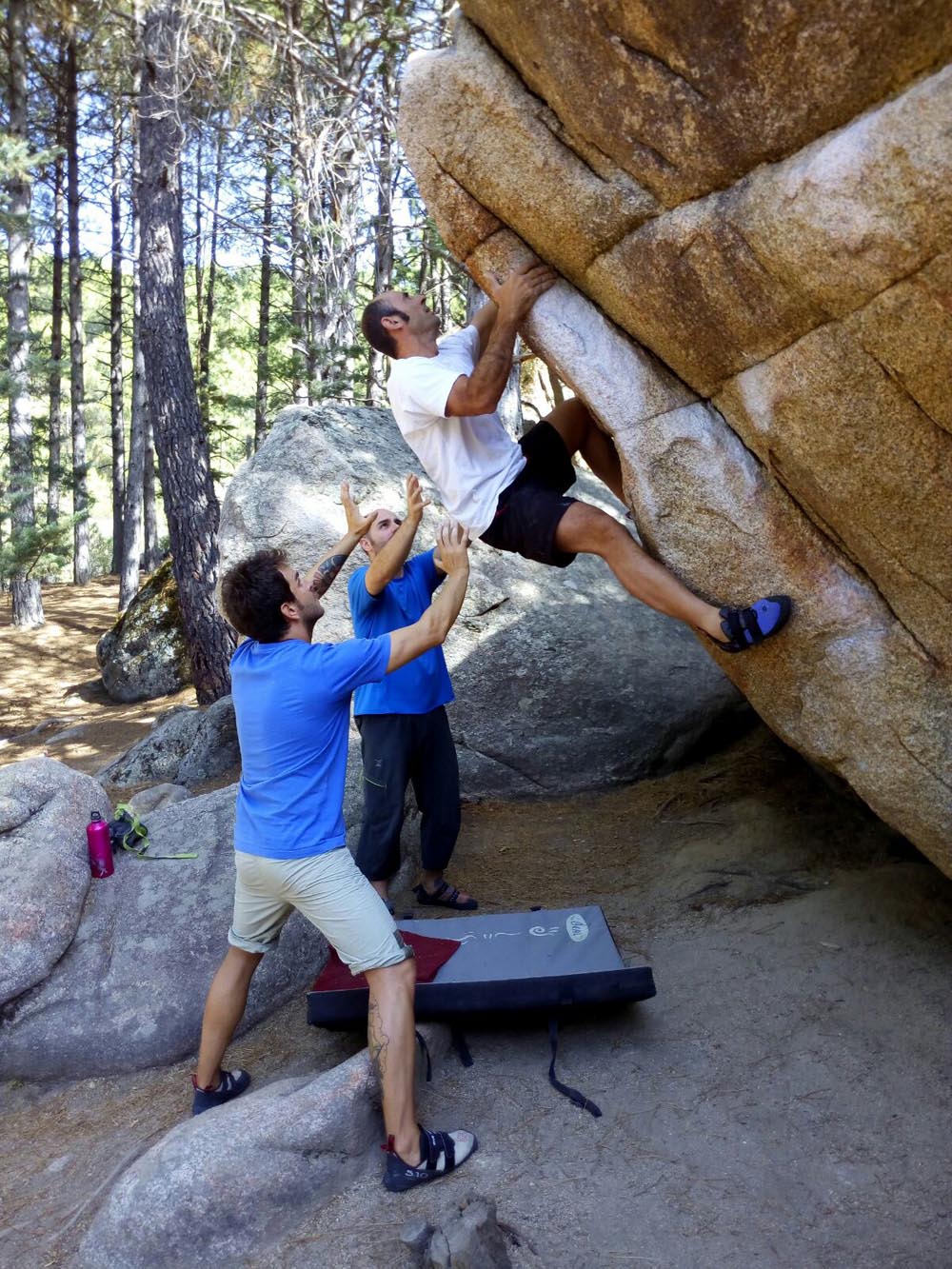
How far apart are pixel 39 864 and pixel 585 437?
355 centimetres

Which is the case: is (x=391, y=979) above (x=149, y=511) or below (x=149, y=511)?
below

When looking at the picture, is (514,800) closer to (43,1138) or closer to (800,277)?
(43,1138)

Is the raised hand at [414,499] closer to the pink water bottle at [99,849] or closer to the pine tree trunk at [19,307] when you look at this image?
the pink water bottle at [99,849]

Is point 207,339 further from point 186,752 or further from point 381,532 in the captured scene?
point 381,532

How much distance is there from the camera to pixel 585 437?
5273 mm

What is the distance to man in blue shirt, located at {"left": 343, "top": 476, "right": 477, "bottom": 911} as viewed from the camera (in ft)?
18.9

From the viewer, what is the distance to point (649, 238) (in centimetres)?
410

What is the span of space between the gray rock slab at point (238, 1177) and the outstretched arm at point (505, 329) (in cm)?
279

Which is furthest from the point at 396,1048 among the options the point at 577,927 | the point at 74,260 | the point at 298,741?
Result: the point at 74,260

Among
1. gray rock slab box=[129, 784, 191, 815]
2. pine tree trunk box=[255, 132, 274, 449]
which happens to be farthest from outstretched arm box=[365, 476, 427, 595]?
pine tree trunk box=[255, 132, 274, 449]

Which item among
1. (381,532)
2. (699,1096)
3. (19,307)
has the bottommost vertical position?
(699,1096)

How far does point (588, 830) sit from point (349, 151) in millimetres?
8574

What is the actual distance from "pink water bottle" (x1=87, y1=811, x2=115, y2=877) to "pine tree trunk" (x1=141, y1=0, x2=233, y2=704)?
6.16 meters

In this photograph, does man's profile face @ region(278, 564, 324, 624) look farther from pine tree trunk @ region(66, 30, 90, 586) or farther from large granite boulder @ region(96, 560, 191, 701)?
pine tree trunk @ region(66, 30, 90, 586)
